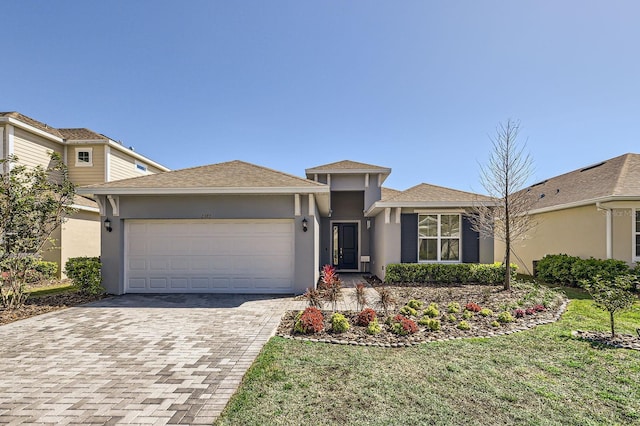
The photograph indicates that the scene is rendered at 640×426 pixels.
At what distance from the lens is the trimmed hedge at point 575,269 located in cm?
899

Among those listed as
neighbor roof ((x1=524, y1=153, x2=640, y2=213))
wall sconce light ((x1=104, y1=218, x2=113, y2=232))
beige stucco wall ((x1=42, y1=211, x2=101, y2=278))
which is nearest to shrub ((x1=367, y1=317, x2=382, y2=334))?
wall sconce light ((x1=104, y1=218, x2=113, y2=232))

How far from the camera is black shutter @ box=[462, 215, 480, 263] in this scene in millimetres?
10867

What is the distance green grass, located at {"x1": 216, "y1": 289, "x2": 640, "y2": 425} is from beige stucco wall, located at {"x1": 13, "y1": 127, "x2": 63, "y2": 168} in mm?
14299

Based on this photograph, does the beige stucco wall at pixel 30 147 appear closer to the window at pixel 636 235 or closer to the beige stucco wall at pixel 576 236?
the beige stucco wall at pixel 576 236

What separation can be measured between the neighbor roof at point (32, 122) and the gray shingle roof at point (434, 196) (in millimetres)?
15786

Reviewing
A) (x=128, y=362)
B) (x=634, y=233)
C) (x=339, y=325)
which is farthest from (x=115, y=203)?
(x=634, y=233)

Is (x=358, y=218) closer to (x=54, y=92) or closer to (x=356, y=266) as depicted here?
(x=356, y=266)

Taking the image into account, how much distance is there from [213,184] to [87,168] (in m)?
10.7

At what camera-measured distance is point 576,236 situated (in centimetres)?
1132

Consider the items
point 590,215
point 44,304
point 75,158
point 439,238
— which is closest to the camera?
point 44,304

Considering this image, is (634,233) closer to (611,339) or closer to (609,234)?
(609,234)

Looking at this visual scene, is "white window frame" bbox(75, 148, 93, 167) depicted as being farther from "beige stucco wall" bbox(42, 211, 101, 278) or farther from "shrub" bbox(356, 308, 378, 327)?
"shrub" bbox(356, 308, 378, 327)

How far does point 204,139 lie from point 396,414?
50.1 ft

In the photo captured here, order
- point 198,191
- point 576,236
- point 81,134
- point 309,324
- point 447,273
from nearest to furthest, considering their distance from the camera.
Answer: point 309,324
point 198,191
point 447,273
point 576,236
point 81,134
